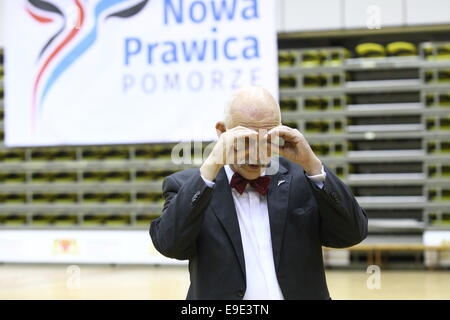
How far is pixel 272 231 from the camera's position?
1876mm

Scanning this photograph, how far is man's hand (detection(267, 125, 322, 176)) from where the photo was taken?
1751 millimetres

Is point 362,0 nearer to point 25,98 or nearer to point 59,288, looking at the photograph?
point 59,288

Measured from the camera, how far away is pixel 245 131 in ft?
5.66

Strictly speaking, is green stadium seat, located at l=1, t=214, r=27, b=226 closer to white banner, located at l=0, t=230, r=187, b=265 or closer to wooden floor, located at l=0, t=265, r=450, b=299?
white banner, located at l=0, t=230, r=187, b=265

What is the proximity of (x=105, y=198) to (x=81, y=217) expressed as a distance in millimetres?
579

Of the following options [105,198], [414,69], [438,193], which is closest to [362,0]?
[414,69]

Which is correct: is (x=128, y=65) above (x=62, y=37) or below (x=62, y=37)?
below

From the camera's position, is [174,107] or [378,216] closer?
[174,107]

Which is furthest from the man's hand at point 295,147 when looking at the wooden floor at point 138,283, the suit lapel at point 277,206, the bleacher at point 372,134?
the bleacher at point 372,134

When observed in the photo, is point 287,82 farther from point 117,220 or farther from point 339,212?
point 339,212

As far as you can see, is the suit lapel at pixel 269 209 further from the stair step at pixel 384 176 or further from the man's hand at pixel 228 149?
the stair step at pixel 384 176

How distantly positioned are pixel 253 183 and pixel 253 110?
0.23 m

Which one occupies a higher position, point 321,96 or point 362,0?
point 362,0

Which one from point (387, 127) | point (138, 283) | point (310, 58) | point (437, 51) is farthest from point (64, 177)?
point (437, 51)
